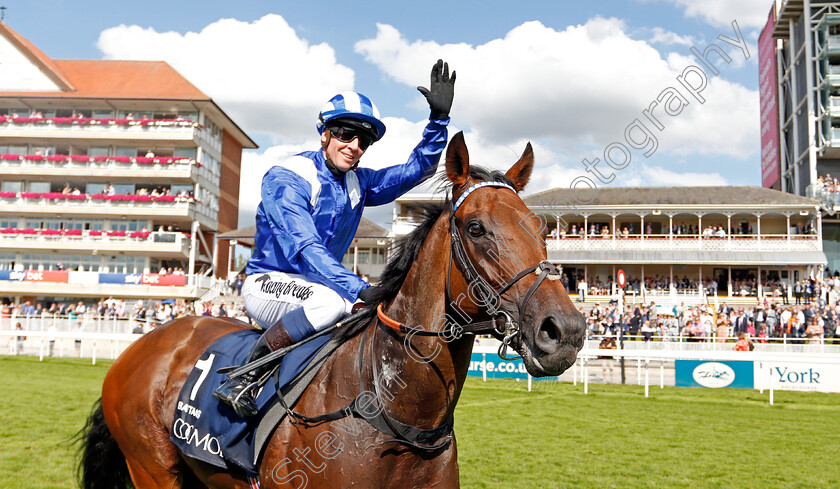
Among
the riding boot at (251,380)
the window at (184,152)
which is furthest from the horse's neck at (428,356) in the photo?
the window at (184,152)

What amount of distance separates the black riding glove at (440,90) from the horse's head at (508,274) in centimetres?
48

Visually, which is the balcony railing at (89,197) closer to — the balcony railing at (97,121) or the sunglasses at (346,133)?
→ the balcony railing at (97,121)

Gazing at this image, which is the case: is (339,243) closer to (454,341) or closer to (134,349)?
(454,341)

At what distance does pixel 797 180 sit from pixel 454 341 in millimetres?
43983

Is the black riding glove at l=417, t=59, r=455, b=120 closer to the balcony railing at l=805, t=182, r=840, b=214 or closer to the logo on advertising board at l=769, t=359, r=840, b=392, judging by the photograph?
the logo on advertising board at l=769, t=359, r=840, b=392

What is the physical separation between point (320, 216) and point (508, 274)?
3.46ft

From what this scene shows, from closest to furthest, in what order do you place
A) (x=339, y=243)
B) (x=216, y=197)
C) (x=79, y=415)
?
(x=339, y=243)
(x=79, y=415)
(x=216, y=197)

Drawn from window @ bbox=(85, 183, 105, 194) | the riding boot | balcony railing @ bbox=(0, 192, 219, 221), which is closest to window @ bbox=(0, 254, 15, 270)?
balcony railing @ bbox=(0, 192, 219, 221)

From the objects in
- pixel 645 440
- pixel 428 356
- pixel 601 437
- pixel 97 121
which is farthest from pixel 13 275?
pixel 428 356

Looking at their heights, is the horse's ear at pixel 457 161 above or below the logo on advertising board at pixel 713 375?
above

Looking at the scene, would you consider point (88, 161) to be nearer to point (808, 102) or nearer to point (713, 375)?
point (713, 375)

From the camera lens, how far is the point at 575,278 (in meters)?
32.2

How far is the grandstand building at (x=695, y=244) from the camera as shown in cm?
3161

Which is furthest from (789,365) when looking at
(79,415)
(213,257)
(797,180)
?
(213,257)
